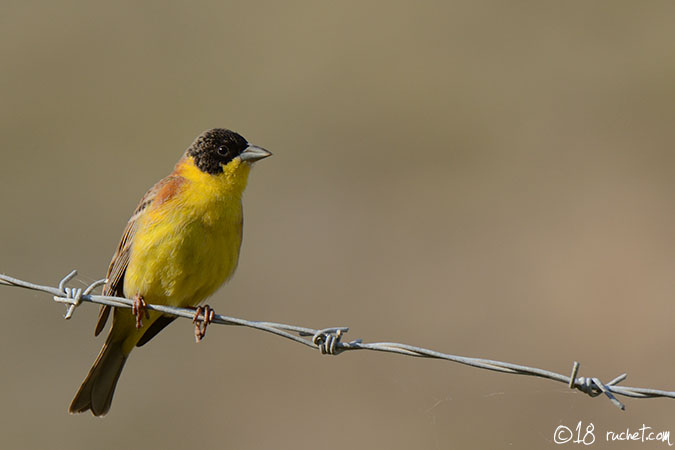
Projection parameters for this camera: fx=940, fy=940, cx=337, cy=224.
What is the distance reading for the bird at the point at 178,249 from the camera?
18.6 feet

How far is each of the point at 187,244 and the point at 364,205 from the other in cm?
830

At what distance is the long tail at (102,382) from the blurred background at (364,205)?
3.11 feet

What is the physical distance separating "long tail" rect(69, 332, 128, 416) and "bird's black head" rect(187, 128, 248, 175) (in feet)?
4.29

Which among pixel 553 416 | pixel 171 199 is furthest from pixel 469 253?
pixel 171 199

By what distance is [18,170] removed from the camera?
47.9 feet

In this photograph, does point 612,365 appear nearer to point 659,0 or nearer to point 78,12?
point 659,0

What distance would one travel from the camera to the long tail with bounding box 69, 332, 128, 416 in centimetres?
618

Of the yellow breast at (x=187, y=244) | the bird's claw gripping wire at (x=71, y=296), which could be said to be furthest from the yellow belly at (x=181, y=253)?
the bird's claw gripping wire at (x=71, y=296)

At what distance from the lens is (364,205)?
13820mm

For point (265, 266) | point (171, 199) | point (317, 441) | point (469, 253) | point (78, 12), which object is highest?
point (78, 12)

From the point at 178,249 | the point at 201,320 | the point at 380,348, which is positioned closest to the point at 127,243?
the point at 178,249

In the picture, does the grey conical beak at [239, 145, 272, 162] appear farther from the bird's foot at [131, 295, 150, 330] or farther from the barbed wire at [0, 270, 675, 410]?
Answer: the barbed wire at [0, 270, 675, 410]

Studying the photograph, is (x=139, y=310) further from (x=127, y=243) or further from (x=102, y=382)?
(x=102, y=382)

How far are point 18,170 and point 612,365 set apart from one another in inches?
371
